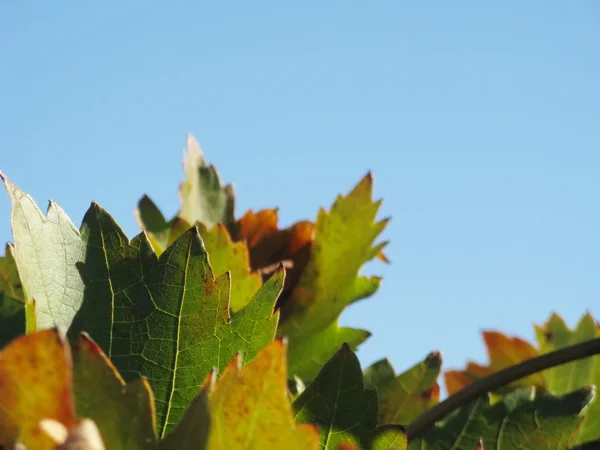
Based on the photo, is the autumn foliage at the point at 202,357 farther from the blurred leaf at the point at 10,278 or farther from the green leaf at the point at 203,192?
the green leaf at the point at 203,192

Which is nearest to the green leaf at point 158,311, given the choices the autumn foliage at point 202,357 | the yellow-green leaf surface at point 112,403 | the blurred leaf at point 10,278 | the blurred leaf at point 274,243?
the autumn foliage at point 202,357

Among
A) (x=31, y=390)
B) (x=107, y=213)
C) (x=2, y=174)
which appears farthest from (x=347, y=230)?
(x=31, y=390)

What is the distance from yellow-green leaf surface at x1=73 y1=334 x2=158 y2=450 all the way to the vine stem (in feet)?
1.04

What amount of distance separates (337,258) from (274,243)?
0.13m

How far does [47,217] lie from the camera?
0.73 m

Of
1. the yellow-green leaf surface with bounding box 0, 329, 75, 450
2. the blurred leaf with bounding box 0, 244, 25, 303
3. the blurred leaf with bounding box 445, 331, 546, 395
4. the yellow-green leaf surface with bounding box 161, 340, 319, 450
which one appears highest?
the blurred leaf with bounding box 0, 244, 25, 303

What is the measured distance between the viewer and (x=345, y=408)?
0.76 meters

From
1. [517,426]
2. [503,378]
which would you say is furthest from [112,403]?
[517,426]

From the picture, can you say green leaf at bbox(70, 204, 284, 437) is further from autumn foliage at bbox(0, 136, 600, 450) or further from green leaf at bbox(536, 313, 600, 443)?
green leaf at bbox(536, 313, 600, 443)

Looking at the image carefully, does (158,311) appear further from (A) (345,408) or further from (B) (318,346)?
(B) (318,346)

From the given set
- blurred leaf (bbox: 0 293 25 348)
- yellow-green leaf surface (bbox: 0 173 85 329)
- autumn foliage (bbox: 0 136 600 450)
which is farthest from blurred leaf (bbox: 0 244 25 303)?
yellow-green leaf surface (bbox: 0 173 85 329)

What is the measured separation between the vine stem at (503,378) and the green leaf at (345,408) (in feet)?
0.18

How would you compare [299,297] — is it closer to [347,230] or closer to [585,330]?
[347,230]

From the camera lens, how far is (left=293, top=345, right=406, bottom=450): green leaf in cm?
75
